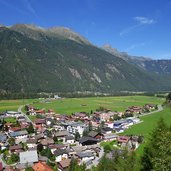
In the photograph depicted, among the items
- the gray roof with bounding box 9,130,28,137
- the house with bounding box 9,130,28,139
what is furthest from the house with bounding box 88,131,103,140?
the gray roof with bounding box 9,130,28,137

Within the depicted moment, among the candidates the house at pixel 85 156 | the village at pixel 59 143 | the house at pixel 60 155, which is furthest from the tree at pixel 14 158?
the house at pixel 85 156

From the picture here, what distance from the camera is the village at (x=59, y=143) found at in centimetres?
5428

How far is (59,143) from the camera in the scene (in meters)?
73.3

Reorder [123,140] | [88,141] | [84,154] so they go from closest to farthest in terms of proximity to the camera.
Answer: [84,154] → [123,140] → [88,141]

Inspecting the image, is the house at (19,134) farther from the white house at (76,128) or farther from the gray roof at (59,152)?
the gray roof at (59,152)

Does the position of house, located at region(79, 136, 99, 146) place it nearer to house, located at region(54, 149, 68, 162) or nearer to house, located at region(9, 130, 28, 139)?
house, located at region(54, 149, 68, 162)

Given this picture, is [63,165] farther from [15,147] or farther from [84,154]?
[15,147]

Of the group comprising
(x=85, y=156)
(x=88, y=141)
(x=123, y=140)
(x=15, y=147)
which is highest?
(x=123, y=140)

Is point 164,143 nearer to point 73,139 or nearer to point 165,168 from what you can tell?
point 165,168

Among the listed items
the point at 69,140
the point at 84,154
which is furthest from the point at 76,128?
the point at 84,154

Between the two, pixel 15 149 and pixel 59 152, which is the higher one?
pixel 59 152

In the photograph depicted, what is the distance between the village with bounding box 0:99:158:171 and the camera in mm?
54281

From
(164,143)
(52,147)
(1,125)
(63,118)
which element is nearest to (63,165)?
(52,147)

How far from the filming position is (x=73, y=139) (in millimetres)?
76438
